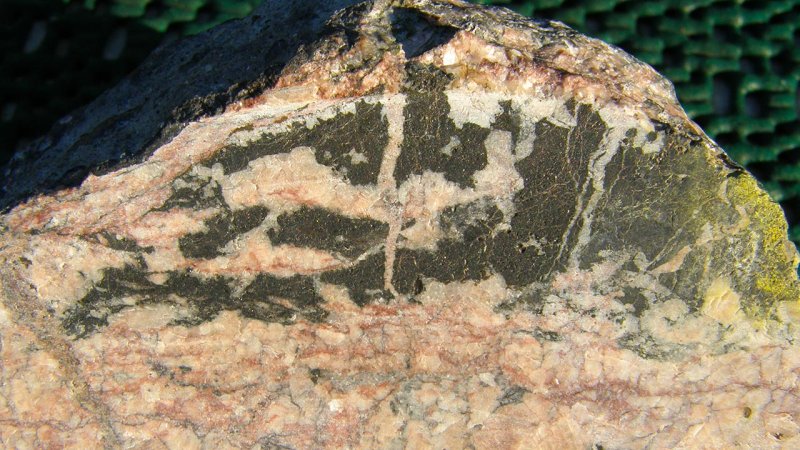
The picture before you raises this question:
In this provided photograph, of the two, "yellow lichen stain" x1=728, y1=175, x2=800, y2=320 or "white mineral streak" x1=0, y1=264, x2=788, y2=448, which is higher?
"yellow lichen stain" x1=728, y1=175, x2=800, y2=320

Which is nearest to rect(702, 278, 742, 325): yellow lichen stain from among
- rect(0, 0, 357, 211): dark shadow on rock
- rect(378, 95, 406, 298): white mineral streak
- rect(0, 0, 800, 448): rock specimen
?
rect(0, 0, 800, 448): rock specimen

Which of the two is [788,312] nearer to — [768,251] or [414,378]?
[768,251]

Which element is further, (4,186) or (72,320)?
(4,186)

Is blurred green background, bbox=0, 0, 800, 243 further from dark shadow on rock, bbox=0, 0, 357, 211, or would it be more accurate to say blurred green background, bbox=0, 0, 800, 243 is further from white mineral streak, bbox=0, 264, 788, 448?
white mineral streak, bbox=0, 264, 788, 448

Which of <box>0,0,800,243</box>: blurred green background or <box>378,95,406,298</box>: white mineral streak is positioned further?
<box>0,0,800,243</box>: blurred green background

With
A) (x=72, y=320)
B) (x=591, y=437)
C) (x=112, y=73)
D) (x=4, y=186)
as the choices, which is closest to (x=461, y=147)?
(x=591, y=437)

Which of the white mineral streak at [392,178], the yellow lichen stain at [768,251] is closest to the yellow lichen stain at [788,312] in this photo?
the yellow lichen stain at [768,251]

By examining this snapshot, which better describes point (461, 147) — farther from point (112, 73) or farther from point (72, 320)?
point (112, 73)
